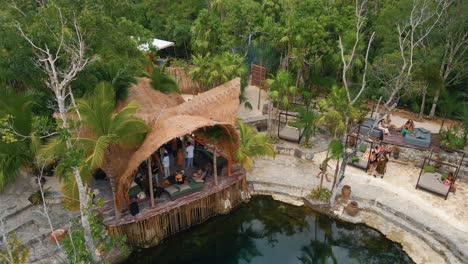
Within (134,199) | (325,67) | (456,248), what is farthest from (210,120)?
(325,67)

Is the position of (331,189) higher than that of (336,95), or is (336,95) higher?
(336,95)

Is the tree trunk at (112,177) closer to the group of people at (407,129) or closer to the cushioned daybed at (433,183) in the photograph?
the cushioned daybed at (433,183)

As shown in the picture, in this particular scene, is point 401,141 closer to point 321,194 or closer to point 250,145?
point 321,194

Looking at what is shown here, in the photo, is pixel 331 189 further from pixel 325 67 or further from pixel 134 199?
pixel 325 67

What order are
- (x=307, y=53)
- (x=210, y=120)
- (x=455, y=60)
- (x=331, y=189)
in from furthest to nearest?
(x=307, y=53), (x=455, y=60), (x=331, y=189), (x=210, y=120)

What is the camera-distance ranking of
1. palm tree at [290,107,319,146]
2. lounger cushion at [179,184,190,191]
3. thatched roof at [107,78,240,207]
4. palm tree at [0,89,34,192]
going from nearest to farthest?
thatched roof at [107,78,240,207] < palm tree at [0,89,34,192] < lounger cushion at [179,184,190,191] < palm tree at [290,107,319,146]

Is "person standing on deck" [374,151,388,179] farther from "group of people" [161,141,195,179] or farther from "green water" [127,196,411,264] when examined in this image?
"group of people" [161,141,195,179]

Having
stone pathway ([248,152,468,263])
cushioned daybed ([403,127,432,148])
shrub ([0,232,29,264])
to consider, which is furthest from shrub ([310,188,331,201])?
shrub ([0,232,29,264])
